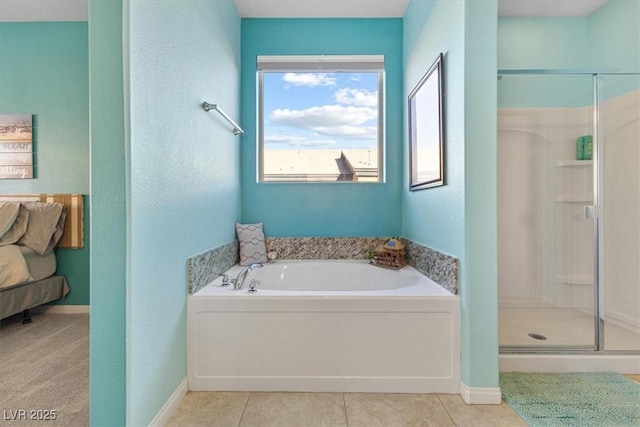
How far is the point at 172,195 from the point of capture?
1.40 m

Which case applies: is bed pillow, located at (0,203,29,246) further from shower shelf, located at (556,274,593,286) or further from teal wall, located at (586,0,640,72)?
teal wall, located at (586,0,640,72)

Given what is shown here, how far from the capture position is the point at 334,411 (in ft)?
4.57

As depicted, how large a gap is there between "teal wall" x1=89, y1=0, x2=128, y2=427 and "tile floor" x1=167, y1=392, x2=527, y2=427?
Result: 43cm

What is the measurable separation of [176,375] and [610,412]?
81.3 inches

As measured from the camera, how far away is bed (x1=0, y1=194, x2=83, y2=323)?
216cm

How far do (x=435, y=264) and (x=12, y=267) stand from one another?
297 centimetres

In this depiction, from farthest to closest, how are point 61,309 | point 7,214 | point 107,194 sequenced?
point 61,309 < point 7,214 < point 107,194

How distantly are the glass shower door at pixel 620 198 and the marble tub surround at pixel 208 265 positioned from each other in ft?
8.58

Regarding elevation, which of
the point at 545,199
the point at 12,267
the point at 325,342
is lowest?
the point at 325,342

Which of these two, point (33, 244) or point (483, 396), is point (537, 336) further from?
point (33, 244)

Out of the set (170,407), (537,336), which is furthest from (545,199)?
(170,407)

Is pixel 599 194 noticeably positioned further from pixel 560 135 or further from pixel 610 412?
pixel 610 412

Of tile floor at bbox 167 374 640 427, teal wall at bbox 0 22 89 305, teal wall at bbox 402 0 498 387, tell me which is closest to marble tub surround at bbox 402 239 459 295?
teal wall at bbox 402 0 498 387

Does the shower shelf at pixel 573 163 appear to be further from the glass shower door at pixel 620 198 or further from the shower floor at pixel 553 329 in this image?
the shower floor at pixel 553 329
